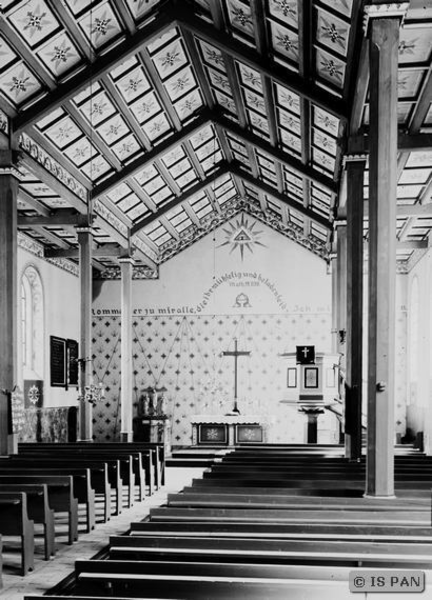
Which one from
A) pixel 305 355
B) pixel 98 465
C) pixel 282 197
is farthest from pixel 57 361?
pixel 98 465

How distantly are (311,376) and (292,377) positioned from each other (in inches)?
16.2

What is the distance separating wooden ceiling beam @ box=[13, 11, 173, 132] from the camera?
1086 centimetres

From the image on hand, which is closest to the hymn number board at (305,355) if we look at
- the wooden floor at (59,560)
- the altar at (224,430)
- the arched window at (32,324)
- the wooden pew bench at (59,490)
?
the wooden floor at (59,560)

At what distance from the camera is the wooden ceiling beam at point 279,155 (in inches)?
547

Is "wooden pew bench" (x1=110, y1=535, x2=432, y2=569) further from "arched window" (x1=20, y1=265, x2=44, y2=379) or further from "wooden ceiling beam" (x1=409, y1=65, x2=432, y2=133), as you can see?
"arched window" (x1=20, y1=265, x2=44, y2=379)

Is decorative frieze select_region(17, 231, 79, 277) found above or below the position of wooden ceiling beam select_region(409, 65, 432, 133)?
below

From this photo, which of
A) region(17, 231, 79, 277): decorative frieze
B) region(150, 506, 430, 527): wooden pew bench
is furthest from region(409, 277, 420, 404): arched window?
region(150, 506, 430, 527): wooden pew bench

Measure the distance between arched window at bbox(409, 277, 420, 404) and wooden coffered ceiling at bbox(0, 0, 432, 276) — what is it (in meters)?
2.40

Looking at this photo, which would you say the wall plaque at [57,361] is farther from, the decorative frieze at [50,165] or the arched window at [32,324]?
the decorative frieze at [50,165]

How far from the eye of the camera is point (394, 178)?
20.1ft

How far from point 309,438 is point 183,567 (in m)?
10.8

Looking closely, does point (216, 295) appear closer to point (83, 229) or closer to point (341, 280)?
point (341, 280)

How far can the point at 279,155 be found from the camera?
14156mm

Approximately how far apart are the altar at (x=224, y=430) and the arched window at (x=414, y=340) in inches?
159
